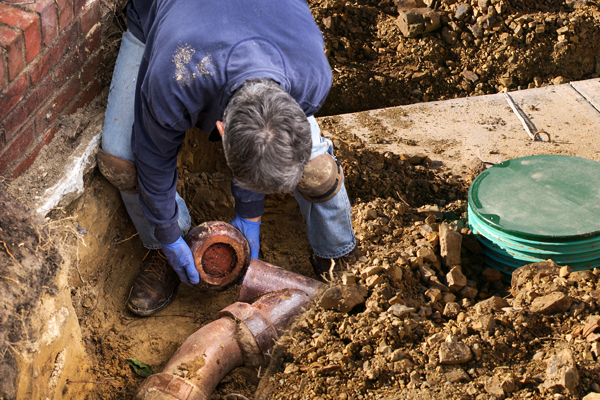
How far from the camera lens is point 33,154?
8.18 ft

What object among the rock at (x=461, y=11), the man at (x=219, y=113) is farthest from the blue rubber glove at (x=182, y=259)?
the rock at (x=461, y=11)

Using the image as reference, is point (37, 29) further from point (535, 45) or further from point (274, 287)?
point (535, 45)

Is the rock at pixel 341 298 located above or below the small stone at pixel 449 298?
above

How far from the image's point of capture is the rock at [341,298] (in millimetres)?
2488

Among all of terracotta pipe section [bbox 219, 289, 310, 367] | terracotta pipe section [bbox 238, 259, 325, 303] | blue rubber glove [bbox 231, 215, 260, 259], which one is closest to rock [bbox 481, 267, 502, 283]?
terracotta pipe section [bbox 238, 259, 325, 303]

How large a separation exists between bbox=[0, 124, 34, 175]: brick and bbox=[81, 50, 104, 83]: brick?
1.53 ft

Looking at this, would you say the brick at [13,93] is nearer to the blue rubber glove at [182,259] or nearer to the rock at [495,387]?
the blue rubber glove at [182,259]

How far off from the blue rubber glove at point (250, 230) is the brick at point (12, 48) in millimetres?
1417

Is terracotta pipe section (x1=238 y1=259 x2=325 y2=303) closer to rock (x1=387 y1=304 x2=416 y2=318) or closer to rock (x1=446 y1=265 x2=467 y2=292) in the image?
rock (x1=387 y1=304 x2=416 y2=318)

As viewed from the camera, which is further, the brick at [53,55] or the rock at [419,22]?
the rock at [419,22]

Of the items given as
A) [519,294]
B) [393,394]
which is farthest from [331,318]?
[519,294]

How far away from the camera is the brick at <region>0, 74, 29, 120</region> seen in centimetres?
220

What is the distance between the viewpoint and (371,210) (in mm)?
3213

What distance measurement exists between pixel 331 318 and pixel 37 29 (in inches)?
71.4
